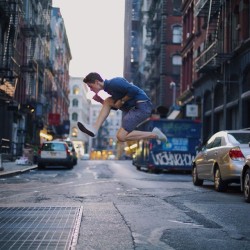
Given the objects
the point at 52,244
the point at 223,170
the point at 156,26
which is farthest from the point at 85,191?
the point at 156,26

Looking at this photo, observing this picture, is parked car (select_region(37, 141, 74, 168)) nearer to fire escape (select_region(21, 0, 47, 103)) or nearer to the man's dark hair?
fire escape (select_region(21, 0, 47, 103))

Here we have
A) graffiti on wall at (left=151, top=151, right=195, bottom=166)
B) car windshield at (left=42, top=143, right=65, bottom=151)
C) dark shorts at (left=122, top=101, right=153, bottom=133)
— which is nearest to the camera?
dark shorts at (left=122, top=101, right=153, bottom=133)

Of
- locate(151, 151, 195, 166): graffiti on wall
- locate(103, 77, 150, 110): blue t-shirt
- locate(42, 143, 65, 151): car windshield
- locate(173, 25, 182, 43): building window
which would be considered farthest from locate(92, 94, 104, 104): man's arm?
locate(173, 25, 182, 43): building window

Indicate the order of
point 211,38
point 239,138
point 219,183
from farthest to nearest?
point 211,38 < point 239,138 < point 219,183

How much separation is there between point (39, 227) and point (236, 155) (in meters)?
7.28

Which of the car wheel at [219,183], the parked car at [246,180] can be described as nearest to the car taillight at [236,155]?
the car wheel at [219,183]

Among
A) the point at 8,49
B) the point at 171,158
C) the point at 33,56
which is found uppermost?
the point at 33,56

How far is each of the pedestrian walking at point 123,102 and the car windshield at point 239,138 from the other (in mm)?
6731

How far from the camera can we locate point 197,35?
→ 38656 mm

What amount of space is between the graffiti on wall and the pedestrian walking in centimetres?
1843

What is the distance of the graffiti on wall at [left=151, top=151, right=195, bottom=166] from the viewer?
25625mm

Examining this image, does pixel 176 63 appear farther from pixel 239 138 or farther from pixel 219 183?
pixel 219 183

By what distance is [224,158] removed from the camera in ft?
43.6

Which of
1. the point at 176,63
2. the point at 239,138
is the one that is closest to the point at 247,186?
the point at 239,138
